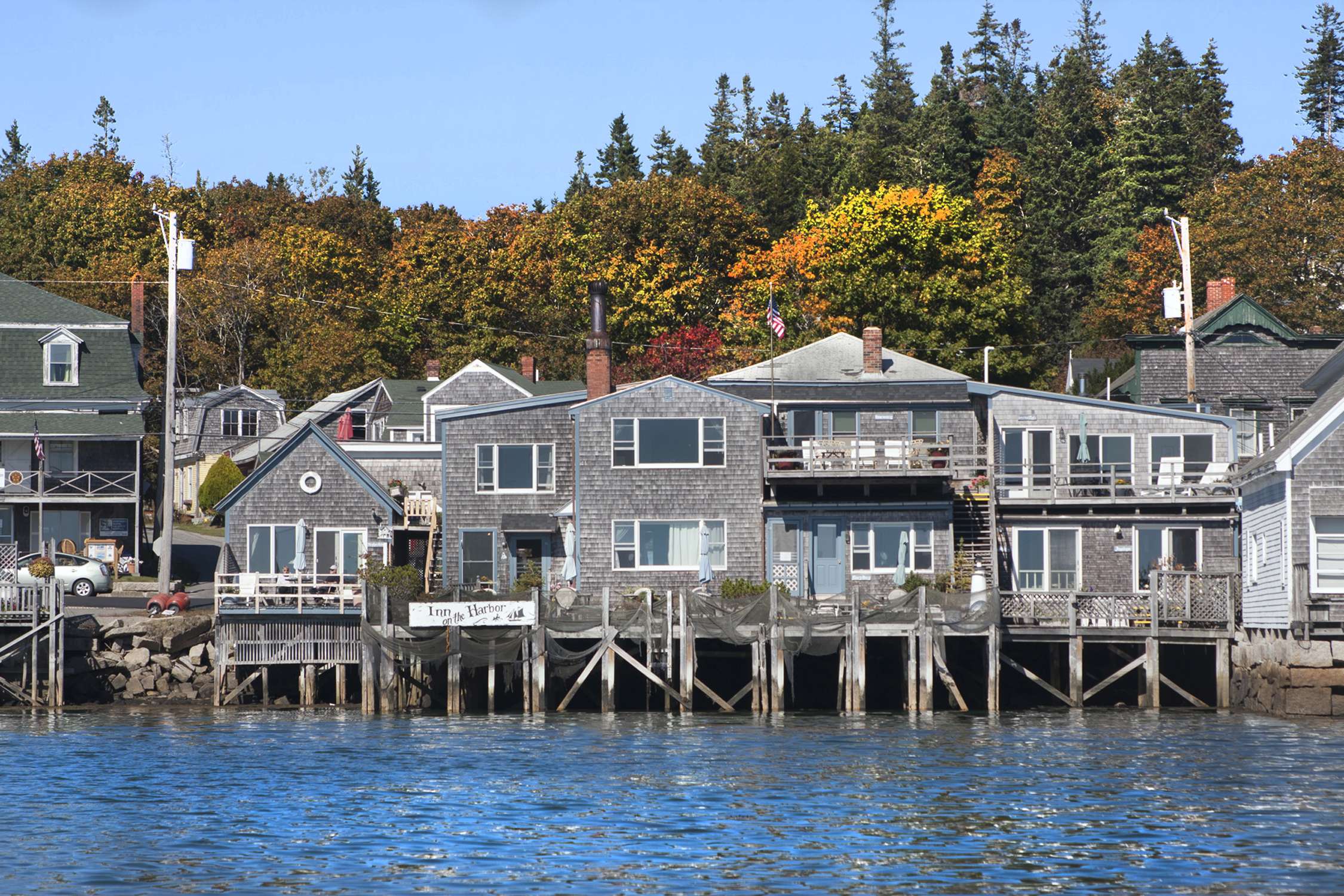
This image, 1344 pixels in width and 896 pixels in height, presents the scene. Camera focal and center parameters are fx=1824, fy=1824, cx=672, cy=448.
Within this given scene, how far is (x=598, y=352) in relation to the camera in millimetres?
59719

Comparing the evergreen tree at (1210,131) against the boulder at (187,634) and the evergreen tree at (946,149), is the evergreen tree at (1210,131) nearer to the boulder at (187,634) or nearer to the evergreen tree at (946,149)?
the evergreen tree at (946,149)

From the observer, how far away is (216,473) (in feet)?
293

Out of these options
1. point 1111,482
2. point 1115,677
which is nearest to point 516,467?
point 1111,482

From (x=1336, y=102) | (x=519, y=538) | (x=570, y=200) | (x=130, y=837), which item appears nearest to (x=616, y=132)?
(x=570, y=200)

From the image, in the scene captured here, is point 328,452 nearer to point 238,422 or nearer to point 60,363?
point 60,363

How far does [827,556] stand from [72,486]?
30.1m

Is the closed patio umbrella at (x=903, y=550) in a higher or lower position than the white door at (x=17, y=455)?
lower

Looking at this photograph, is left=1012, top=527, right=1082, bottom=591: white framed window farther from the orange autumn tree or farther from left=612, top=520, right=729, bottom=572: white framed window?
the orange autumn tree

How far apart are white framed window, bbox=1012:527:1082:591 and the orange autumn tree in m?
22.3

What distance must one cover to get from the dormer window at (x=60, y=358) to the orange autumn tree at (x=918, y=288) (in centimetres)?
2938

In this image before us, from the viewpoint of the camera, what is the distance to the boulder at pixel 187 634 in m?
53.6

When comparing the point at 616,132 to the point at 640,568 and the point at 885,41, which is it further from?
the point at 640,568

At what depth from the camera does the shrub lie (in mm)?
88562

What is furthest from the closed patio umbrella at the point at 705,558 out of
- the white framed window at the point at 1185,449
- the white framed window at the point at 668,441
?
the white framed window at the point at 1185,449
